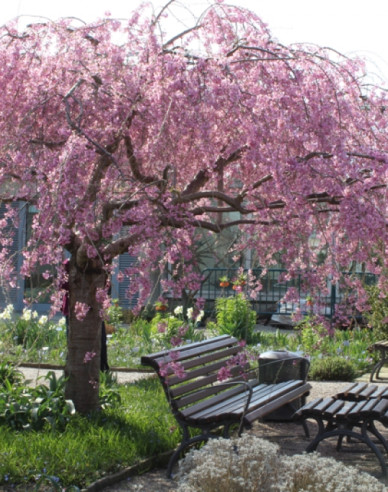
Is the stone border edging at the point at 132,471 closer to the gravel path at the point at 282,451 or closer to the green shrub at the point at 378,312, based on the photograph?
the gravel path at the point at 282,451

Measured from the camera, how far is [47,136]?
609 cm

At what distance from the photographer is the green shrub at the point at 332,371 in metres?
9.56

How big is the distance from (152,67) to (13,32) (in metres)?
1.41

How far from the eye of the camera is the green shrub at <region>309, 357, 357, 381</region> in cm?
956

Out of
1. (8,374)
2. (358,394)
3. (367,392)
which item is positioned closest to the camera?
(358,394)

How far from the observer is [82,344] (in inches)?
257

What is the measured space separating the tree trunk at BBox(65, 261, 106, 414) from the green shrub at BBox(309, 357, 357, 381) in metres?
3.78

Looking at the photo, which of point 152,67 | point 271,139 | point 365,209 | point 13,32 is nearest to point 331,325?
point 365,209

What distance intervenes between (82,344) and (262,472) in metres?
2.97

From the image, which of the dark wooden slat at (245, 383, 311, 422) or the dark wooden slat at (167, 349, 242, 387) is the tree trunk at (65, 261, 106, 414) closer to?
the dark wooden slat at (167, 349, 242, 387)

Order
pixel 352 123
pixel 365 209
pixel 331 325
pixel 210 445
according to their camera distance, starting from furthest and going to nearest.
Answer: pixel 352 123 < pixel 331 325 < pixel 365 209 < pixel 210 445

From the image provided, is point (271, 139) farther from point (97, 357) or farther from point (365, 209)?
point (97, 357)

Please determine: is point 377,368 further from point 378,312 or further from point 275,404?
point 275,404

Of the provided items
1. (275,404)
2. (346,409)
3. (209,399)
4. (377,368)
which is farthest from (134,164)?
(377,368)
